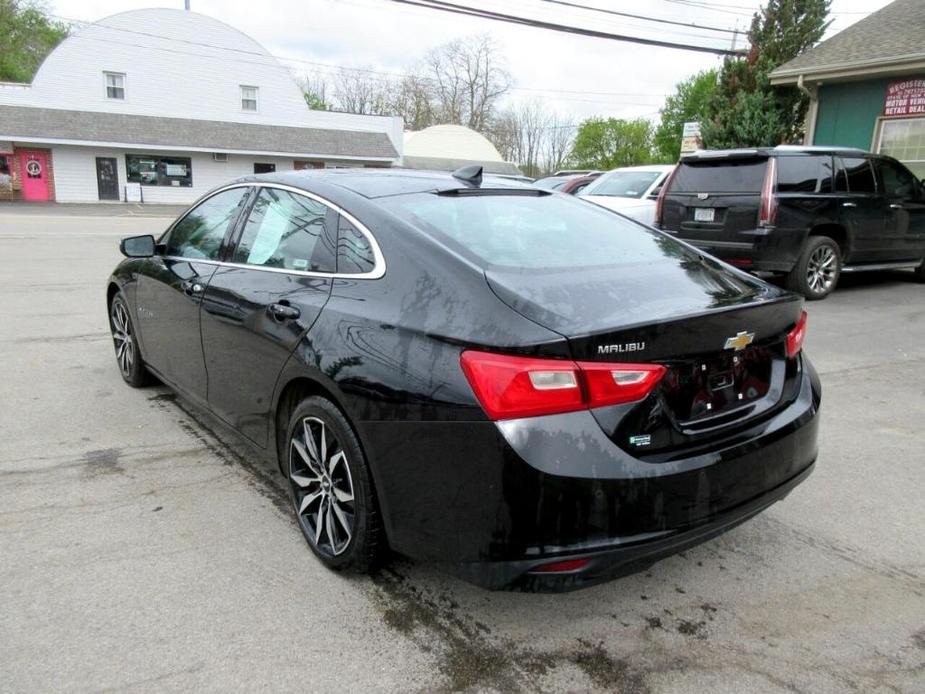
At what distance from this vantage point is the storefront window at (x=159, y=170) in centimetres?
3472

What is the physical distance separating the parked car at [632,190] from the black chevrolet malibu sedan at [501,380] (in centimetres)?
803

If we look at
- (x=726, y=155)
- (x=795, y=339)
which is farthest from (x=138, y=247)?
(x=726, y=155)

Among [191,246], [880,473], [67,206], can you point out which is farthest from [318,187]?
[67,206]

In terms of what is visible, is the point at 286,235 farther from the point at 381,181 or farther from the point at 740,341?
the point at 740,341

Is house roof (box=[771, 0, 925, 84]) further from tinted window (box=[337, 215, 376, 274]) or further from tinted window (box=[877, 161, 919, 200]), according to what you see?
tinted window (box=[337, 215, 376, 274])

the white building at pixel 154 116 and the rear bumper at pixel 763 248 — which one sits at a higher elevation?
the white building at pixel 154 116

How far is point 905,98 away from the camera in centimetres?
1330

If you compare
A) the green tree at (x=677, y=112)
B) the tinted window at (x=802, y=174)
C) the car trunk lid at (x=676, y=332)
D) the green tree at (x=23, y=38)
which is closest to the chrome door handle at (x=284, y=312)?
the car trunk lid at (x=676, y=332)

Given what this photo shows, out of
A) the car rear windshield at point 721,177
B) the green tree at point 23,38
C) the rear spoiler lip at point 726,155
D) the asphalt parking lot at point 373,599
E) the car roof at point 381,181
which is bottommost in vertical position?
the asphalt parking lot at point 373,599

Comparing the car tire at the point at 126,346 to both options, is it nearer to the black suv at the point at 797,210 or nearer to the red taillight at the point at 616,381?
the red taillight at the point at 616,381

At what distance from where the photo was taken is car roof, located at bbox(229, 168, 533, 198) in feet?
10.5

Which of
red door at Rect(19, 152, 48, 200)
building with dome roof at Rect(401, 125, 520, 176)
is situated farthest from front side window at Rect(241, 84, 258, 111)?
building with dome roof at Rect(401, 125, 520, 176)

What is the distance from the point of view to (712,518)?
2.35 metres

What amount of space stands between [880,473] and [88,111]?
37.6 m
